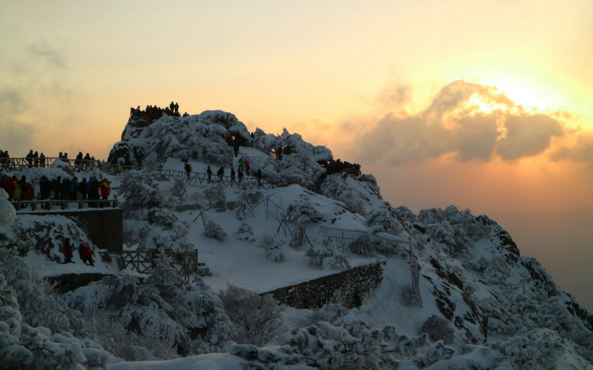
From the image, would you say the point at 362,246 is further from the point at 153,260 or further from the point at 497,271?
the point at 497,271

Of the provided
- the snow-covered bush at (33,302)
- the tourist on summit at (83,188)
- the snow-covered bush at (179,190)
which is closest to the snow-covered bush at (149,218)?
the tourist on summit at (83,188)

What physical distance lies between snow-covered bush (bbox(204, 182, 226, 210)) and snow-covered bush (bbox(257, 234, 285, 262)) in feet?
17.3

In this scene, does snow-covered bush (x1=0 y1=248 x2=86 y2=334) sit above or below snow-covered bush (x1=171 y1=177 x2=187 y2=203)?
below

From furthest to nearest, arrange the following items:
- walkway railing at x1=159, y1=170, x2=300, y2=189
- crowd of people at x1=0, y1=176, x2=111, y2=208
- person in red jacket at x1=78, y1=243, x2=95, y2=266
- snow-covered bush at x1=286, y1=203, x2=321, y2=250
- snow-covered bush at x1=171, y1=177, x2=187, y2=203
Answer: walkway railing at x1=159, y1=170, x2=300, y2=189 < snow-covered bush at x1=171, y1=177, x2=187, y2=203 < snow-covered bush at x1=286, y1=203, x2=321, y2=250 < crowd of people at x1=0, y1=176, x2=111, y2=208 < person in red jacket at x1=78, y1=243, x2=95, y2=266

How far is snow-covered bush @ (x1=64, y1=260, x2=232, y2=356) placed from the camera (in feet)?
50.4

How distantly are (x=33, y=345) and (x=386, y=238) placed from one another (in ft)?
99.3

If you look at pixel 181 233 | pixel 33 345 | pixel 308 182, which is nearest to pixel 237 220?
pixel 181 233

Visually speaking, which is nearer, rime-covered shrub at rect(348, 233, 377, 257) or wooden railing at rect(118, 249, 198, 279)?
wooden railing at rect(118, 249, 198, 279)

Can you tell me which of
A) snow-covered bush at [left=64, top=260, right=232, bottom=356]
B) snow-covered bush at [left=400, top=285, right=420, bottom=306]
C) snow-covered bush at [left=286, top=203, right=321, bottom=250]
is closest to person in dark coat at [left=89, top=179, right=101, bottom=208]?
snow-covered bush at [left=64, top=260, right=232, bottom=356]

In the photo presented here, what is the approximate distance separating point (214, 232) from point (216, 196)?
519 centimetres

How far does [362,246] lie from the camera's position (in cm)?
3416

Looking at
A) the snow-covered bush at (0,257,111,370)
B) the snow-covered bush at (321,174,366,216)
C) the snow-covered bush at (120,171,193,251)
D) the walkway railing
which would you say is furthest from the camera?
the snow-covered bush at (321,174,366,216)

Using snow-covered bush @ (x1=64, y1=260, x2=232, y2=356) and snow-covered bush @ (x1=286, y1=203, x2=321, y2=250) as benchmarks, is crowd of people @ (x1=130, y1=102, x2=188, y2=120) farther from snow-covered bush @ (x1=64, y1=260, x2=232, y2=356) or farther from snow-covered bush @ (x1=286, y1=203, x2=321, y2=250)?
snow-covered bush @ (x1=64, y1=260, x2=232, y2=356)

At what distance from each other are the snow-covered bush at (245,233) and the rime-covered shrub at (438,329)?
1239 cm
